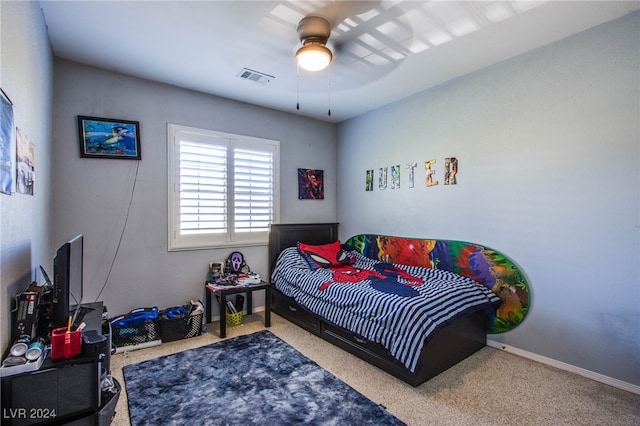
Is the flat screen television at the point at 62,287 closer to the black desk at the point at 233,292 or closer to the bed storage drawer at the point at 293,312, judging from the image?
the black desk at the point at 233,292

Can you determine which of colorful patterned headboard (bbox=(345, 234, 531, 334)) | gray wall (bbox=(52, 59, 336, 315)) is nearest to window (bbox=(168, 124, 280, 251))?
gray wall (bbox=(52, 59, 336, 315))

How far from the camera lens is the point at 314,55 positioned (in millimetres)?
2375

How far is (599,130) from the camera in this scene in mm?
2367

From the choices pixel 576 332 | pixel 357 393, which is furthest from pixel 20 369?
pixel 576 332

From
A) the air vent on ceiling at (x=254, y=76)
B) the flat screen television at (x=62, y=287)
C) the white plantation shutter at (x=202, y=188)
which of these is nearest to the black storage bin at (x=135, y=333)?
the white plantation shutter at (x=202, y=188)

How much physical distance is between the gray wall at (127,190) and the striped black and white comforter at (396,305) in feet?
4.09

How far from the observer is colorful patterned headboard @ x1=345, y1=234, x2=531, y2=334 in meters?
2.79

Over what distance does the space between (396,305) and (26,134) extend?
8.74 feet

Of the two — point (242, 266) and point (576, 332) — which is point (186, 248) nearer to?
point (242, 266)

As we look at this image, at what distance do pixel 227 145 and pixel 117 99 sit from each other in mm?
1158

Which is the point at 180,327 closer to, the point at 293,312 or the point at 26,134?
the point at 293,312

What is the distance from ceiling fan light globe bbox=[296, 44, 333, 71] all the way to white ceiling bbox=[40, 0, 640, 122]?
0.55ft

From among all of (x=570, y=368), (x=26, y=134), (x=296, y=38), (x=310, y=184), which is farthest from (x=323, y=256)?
(x=26, y=134)

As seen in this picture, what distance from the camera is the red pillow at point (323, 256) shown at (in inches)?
146
